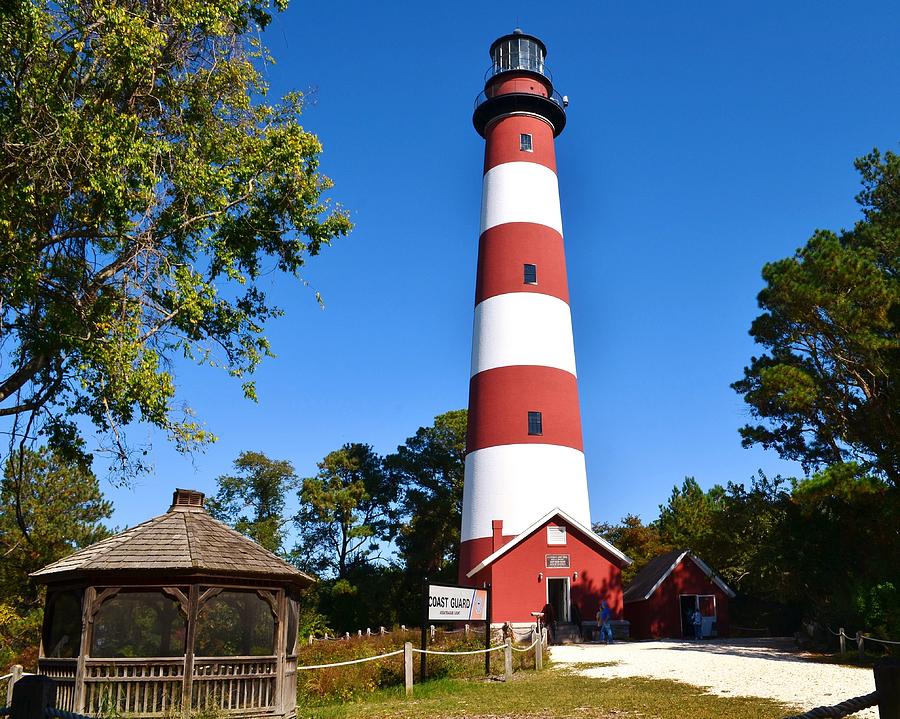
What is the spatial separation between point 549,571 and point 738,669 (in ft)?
36.3

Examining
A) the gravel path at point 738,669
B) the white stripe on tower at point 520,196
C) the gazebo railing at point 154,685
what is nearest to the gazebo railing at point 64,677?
the gazebo railing at point 154,685

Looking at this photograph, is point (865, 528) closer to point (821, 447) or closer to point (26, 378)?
point (821, 447)

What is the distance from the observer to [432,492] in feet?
146

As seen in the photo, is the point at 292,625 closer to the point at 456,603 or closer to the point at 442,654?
the point at 456,603

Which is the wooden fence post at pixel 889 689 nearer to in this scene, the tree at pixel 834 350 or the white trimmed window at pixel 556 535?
the tree at pixel 834 350

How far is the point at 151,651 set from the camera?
21.6 m

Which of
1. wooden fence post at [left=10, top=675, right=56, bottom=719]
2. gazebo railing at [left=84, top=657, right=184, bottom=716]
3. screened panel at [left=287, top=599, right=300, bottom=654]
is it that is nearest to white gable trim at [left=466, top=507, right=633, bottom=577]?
screened panel at [left=287, top=599, right=300, bottom=654]

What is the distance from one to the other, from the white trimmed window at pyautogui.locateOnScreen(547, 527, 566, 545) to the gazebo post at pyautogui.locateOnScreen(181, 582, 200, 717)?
54.8 feet

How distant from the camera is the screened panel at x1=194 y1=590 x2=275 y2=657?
20453mm

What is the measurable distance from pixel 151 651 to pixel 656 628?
18.5 m

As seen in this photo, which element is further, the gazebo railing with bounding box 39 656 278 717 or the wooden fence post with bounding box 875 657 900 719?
the gazebo railing with bounding box 39 656 278 717

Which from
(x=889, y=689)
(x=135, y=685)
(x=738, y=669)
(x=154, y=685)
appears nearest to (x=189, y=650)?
(x=154, y=685)

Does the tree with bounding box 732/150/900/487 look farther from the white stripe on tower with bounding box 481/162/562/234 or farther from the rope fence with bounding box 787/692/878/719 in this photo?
the rope fence with bounding box 787/692/878/719

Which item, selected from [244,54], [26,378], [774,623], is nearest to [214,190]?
[244,54]
